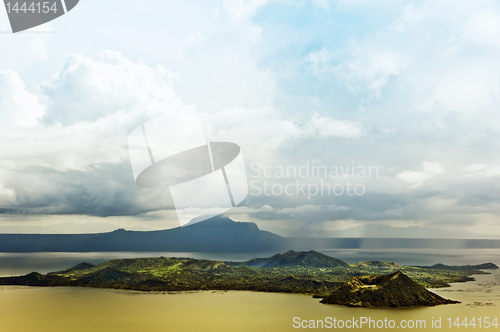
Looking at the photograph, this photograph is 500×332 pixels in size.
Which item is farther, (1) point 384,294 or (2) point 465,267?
(2) point 465,267

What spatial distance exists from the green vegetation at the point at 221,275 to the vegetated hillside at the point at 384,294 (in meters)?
6.48

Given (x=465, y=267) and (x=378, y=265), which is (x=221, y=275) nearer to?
(x=378, y=265)

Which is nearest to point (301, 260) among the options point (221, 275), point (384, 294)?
point (221, 275)

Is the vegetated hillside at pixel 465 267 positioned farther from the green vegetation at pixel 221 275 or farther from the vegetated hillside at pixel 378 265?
the vegetated hillside at pixel 378 265

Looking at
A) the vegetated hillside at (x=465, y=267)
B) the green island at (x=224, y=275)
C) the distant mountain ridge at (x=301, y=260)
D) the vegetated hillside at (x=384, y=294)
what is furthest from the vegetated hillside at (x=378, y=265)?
the vegetated hillside at (x=384, y=294)

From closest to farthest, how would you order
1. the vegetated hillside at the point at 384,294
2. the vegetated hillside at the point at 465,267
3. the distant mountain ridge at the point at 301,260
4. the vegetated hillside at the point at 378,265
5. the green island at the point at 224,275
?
1. the vegetated hillside at the point at 384,294
2. the green island at the point at 224,275
3. the distant mountain ridge at the point at 301,260
4. the vegetated hillside at the point at 378,265
5. the vegetated hillside at the point at 465,267

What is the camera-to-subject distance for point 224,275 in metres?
49.2

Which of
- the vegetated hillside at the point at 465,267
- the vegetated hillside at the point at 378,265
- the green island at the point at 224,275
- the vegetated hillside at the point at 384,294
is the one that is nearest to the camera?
the vegetated hillside at the point at 384,294

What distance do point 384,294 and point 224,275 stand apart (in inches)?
1069

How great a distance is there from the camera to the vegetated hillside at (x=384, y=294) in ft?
84.8

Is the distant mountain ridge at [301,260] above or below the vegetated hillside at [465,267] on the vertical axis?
above

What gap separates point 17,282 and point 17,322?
25.3 metres

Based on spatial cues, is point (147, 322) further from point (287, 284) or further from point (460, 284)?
point (460, 284)

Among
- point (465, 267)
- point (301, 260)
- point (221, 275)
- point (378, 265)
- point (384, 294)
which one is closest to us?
point (384, 294)
